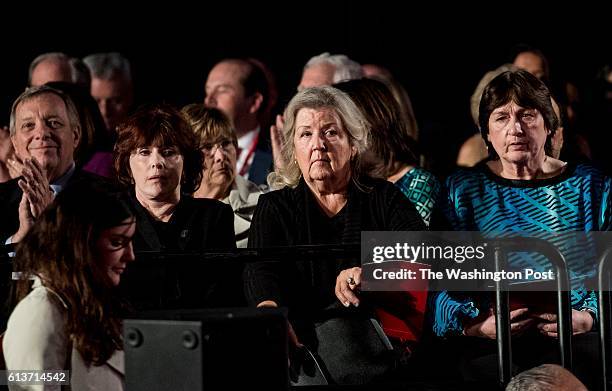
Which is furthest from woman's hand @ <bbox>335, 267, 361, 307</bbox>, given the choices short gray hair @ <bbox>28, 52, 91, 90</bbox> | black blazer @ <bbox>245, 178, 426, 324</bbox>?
short gray hair @ <bbox>28, 52, 91, 90</bbox>

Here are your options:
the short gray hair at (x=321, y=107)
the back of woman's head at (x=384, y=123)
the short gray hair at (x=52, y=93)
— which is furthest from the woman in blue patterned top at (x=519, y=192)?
the short gray hair at (x=52, y=93)

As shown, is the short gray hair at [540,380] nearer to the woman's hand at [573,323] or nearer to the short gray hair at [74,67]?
the woman's hand at [573,323]

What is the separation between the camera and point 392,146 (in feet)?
18.2

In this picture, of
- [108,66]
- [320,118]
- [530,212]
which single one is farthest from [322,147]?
[108,66]

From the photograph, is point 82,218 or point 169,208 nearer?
point 82,218

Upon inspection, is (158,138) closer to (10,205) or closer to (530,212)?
(10,205)

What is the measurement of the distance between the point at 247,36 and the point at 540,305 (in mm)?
4956

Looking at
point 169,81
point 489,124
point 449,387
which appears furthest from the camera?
point 169,81

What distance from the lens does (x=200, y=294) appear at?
463 cm

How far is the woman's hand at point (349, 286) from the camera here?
432 centimetres

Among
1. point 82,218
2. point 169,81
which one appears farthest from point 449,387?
point 169,81

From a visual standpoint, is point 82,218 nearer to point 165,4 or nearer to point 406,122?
point 406,122

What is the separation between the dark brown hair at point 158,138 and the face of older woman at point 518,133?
1.35 meters

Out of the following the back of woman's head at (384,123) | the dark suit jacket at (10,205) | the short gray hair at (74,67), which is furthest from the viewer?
the short gray hair at (74,67)
